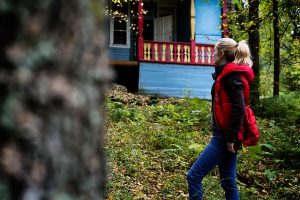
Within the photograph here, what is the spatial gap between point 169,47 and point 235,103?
13.7 metres

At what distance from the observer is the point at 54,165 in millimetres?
927

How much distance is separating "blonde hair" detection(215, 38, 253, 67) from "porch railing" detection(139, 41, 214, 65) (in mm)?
12928

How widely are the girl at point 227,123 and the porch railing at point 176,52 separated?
13105mm

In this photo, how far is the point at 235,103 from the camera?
3.74m

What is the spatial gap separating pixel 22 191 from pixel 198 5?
18274 mm

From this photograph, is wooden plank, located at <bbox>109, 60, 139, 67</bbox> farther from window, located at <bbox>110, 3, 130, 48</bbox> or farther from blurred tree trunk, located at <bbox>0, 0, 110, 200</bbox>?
blurred tree trunk, located at <bbox>0, 0, 110, 200</bbox>

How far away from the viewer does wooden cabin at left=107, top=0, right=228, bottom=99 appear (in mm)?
17058

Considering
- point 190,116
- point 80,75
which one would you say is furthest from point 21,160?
point 190,116

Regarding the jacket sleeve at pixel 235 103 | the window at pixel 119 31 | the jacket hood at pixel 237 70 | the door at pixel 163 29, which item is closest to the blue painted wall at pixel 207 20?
the door at pixel 163 29

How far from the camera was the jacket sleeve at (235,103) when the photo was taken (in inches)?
146

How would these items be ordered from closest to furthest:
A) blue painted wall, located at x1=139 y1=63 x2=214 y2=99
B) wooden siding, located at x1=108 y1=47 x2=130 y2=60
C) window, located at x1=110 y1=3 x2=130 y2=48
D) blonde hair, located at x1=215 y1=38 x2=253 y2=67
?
blonde hair, located at x1=215 y1=38 x2=253 y2=67 → blue painted wall, located at x1=139 y1=63 x2=214 y2=99 → wooden siding, located at x1=108 y1=47 x2=130 y2=60 → window, located at x1=110 y1=3 x2=130 y2=48

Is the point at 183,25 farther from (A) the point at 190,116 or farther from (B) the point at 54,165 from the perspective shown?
(B) the point at 54,165

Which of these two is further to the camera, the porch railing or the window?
the window

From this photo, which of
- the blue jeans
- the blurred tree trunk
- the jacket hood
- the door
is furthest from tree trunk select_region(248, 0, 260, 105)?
the blurred tree trunk
